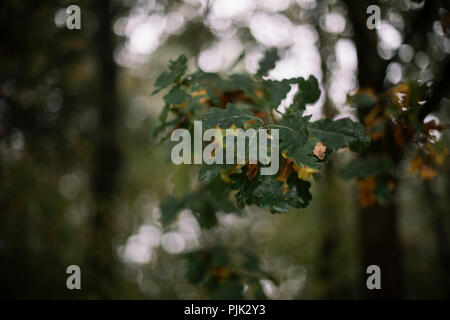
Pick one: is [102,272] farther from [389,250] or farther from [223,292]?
[389,250]

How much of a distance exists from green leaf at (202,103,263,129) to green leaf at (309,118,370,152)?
0.84 ft

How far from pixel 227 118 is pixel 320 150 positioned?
1.12 ft

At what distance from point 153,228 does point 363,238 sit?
6.19m

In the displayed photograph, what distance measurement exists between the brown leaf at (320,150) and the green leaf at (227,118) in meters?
0.22

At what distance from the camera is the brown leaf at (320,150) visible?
1.03 meters

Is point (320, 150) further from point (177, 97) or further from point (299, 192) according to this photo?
point (177, 97)

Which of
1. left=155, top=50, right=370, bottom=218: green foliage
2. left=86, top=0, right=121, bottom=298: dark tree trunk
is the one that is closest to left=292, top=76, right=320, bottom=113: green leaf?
left=155, top=50, right=370, bottom=218: green foliage

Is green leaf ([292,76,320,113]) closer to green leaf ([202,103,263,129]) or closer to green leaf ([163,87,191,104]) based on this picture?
green leaf ([202,103,263,129])

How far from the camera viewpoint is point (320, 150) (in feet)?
3.43

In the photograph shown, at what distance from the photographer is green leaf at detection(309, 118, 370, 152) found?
1.07m

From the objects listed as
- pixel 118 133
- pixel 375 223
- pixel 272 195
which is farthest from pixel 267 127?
pixel 118 133

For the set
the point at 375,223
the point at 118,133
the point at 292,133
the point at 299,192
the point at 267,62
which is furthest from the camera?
the point at 118,133

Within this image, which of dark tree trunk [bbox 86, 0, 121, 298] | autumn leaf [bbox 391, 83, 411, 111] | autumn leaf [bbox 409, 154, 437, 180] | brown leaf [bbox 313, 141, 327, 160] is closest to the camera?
brown leaf [bbox 313, 141, 327, 160]

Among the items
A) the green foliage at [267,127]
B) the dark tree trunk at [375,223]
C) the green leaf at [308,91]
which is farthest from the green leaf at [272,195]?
the dark tree trunk at [375,223]
